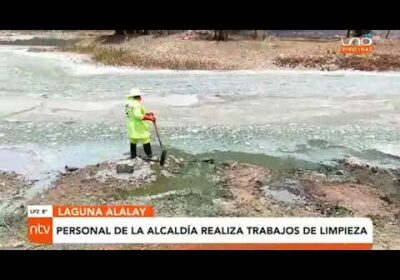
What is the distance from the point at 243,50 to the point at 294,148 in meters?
0.71

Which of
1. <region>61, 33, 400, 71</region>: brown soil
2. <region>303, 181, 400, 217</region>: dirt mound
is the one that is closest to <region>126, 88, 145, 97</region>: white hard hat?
<region>61, 33, 400, 71</region>: brown soil

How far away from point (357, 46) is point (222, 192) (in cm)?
117

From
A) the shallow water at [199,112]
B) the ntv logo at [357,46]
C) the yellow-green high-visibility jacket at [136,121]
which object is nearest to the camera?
the ntv logo at [357,46]

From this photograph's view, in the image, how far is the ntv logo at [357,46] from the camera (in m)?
3.22

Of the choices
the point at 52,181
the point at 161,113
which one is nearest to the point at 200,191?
the point at 161,113

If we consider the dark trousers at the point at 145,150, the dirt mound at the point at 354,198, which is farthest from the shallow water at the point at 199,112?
the dirt mound at the point at 354,198

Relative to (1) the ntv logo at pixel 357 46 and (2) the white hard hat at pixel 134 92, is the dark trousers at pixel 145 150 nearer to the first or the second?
(2) the white hard hat at pixel 134 92

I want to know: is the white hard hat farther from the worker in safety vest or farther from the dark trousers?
the dark trousers

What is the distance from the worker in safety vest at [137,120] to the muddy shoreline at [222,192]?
14cm

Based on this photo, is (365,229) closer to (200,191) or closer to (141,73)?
(200,191)

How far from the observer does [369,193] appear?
11.0ft

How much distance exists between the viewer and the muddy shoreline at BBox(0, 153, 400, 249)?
3.11 metres
